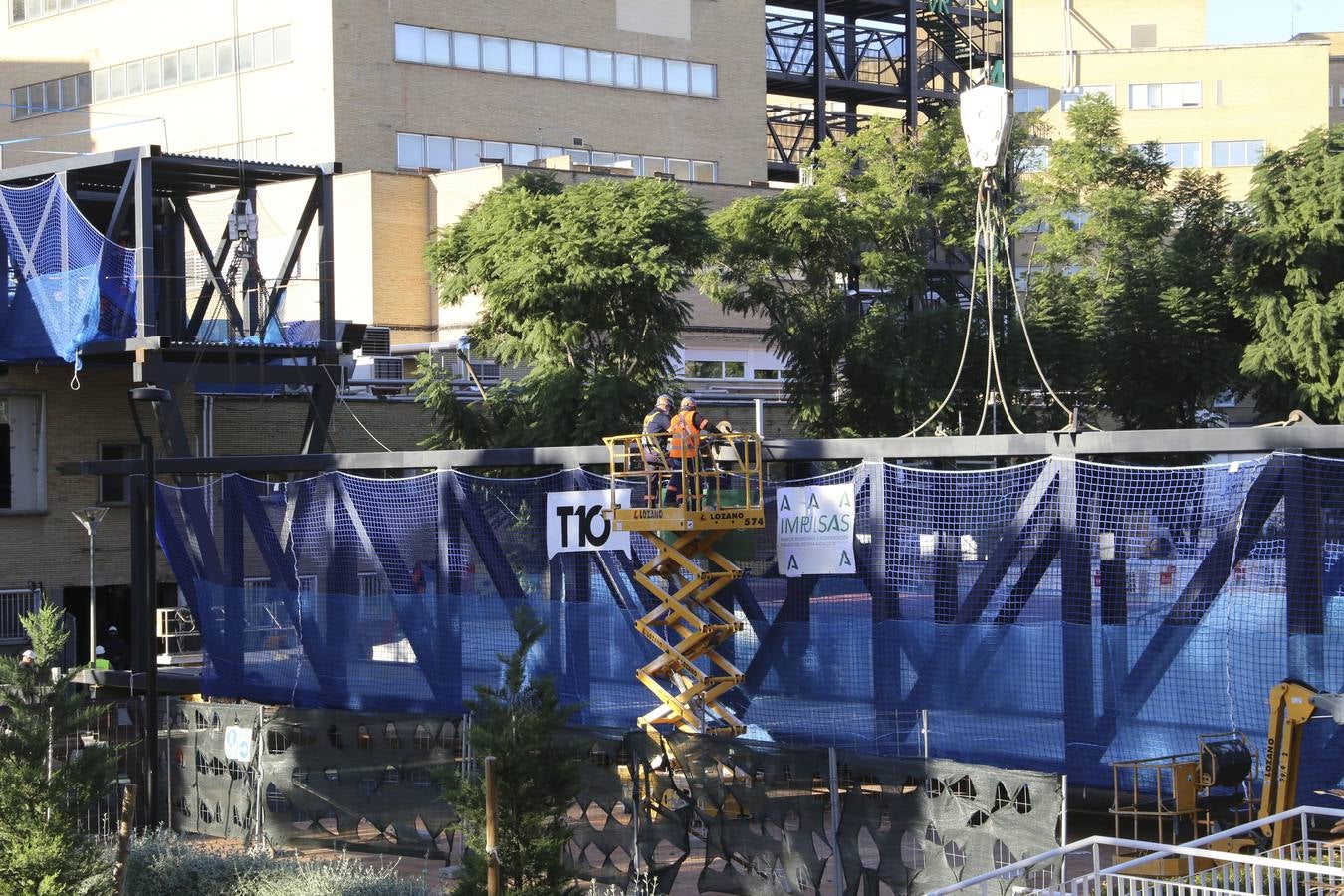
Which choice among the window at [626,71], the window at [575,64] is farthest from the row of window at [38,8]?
the window at [626,71]

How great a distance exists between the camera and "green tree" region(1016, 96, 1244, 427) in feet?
127

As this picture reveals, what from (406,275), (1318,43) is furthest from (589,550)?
(1318,43)

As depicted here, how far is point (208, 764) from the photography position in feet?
61.5

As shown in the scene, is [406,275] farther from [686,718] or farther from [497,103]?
[686,718]

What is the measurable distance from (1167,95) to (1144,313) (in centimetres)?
5737

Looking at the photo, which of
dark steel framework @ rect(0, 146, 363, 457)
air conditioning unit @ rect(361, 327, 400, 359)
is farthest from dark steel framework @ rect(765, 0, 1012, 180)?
dark steel framework @ rect(0, 146, 363, 457)

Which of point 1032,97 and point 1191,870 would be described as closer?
point 1191,870

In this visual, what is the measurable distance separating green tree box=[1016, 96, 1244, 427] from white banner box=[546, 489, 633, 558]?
21242 millimetres

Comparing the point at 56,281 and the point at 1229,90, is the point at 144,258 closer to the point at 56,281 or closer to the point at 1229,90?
the point at 56,281

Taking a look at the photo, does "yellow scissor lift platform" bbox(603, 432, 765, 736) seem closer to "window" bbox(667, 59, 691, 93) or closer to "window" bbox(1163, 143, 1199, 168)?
"window" bbox(667, 59, 691, 93)

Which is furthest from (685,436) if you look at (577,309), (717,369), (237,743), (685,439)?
(717,369)

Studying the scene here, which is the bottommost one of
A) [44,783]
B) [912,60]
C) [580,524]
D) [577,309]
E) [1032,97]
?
[44,783]

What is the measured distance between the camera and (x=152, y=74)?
6338 centimetres

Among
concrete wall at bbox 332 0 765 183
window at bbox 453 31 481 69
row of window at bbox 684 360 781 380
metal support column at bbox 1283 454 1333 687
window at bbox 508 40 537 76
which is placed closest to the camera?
metal support column at bbox 1283 454 1333 687
